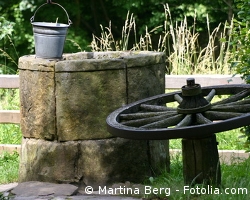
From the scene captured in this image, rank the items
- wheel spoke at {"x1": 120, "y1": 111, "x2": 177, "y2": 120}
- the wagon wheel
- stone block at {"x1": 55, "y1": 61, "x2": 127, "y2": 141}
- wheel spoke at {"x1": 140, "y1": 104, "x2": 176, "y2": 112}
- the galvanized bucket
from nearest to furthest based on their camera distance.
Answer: the wagon wheel, wheel spoke at {"x1": 120, "y1": 111, "x2": 177, "y2": 120}, wheel spoke at {"x1": 140, "y1": 104, "x2": 176, "y2": 112}, stone block at {"x1": 55, "y1": 61, "x2": 127, "y2": 141}, the galvanized bucket

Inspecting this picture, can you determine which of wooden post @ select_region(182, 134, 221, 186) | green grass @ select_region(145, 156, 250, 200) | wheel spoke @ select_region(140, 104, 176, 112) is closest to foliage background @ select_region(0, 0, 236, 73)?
green grass @ select_region(145, 156, 250, 200)

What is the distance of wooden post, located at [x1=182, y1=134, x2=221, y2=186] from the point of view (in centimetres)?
502

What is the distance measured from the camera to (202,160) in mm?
5047

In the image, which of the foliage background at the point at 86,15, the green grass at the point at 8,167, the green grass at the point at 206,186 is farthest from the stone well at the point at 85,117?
the foliage background at the point at 86,15

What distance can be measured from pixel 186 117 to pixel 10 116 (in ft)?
11.3

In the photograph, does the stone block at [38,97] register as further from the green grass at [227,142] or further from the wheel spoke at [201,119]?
the green grass at [227,142]

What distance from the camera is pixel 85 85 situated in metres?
5.86

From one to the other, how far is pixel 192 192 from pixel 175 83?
9.10ft

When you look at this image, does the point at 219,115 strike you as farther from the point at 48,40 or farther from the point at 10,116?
the point at 10,116

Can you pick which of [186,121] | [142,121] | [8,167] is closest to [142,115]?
[142,121]

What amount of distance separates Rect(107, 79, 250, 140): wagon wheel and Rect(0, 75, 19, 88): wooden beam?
268 centimetres

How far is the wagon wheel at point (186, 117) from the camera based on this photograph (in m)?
4.45

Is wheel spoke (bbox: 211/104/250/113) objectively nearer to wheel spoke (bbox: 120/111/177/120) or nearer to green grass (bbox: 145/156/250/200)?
wheel spoke (bbox: 120/111/177/120)

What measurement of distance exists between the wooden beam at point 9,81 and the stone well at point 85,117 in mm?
1745
